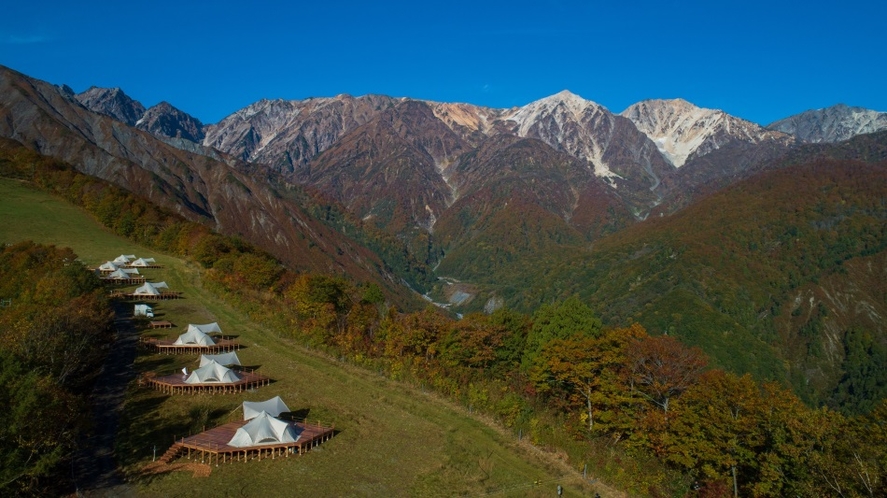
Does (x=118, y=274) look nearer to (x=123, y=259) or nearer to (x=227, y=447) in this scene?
(x=123, y=259)

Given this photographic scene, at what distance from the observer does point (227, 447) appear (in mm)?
30656

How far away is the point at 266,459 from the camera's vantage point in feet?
103

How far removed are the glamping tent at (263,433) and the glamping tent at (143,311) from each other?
33.2 meters

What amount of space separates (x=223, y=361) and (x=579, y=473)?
92.7 ft

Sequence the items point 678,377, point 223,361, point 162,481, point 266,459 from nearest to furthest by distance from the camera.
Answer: point 162,481, point 266,459, point 678,377, point 223,361

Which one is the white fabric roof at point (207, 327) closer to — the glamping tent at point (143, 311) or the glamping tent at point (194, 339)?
the glamping tent at point (194, 339)

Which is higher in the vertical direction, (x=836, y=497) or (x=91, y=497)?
(x=836, y=497)

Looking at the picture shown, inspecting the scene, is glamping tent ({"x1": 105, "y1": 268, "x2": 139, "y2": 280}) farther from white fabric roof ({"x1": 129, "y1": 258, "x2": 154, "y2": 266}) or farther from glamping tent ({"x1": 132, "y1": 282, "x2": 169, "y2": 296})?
glamping tent ({"x1": 132, "y1": 282, "x2": 169, "y2": 296})

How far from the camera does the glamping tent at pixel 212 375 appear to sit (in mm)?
41000

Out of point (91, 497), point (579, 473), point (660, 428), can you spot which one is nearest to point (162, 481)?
point (91, 497)

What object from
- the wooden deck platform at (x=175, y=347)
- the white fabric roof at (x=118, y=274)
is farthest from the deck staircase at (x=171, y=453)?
the white fabric roof at (x=118, y=274)

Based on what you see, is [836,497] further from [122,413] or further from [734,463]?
[122,413]

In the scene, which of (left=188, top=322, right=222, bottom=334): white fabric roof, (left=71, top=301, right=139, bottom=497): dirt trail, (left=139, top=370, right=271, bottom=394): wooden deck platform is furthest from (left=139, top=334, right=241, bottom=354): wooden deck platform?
(left=139, top=370, right=271, bottom=394): wooden deck platform

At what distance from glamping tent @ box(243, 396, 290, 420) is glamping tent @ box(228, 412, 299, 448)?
2114mm
